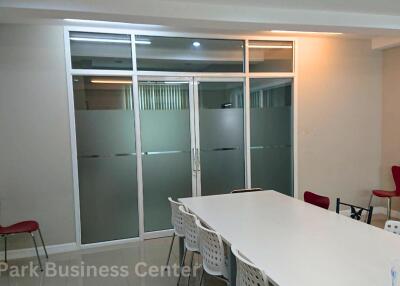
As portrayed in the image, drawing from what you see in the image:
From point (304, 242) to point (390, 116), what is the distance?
4.13 metres

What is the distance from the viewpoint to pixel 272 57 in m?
4.95

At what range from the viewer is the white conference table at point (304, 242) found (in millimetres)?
1675

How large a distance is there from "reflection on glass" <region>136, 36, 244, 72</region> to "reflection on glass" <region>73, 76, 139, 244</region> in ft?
1.51

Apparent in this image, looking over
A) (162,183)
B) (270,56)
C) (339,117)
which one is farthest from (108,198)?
(339,117)

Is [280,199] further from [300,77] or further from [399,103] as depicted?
[399,103]

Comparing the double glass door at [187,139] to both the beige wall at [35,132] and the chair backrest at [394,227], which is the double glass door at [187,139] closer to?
the beige wall at [35,132]

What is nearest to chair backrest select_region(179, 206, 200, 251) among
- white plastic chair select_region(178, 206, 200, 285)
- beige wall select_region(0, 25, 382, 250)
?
white plastic chair select_region(178, 206, 200, 285)

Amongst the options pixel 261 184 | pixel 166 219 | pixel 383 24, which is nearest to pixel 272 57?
pixel 383 24

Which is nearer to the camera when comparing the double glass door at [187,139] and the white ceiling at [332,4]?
the white ceiling at [332,4]

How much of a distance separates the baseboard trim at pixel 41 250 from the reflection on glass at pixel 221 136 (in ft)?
6.34

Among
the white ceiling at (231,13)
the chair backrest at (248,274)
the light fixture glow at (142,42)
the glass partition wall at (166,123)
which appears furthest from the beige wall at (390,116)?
the chair backrest at (248,274)

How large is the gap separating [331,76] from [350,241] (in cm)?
368

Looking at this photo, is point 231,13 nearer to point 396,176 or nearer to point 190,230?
point 190,230

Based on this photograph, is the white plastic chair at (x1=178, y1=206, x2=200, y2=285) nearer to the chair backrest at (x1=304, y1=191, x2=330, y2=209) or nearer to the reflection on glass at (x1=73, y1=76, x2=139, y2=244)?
the chair backrest at (x1=304, y1=191, x2=330, y2=209)
